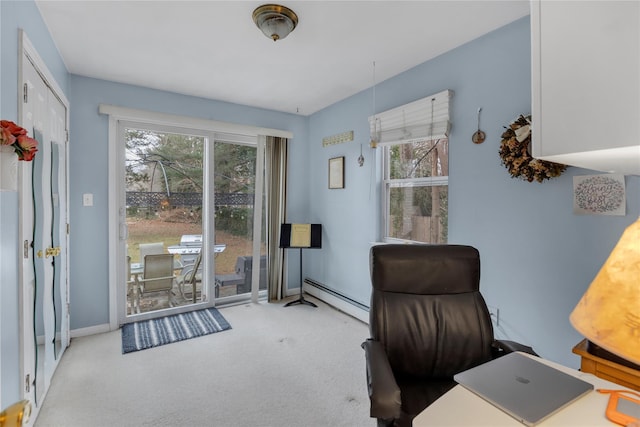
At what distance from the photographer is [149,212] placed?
3.39 metres

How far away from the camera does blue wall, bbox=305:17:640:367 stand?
6.17 feet

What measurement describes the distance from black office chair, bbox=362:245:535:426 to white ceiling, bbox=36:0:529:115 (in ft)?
5.03

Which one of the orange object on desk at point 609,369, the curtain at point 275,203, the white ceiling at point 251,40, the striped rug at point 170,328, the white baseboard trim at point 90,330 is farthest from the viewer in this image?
the curtain at point 275,203

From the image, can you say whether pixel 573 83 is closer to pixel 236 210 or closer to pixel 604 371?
pixel 604 371

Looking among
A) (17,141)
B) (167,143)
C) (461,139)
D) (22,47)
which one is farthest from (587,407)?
(167,143)

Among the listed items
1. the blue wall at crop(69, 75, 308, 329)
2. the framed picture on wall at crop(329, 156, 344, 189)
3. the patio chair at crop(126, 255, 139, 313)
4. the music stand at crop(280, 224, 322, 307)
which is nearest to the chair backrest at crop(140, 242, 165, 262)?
the patio chair at crop(126, 255, 139, 313)

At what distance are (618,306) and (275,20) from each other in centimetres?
219

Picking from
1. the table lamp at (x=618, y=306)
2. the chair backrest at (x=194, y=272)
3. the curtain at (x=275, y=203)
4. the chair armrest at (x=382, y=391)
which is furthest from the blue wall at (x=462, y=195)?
the table lamp at (x=618, y=306)

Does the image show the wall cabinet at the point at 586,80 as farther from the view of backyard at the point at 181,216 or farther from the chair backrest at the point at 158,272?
the chair backrest at the point at 158,272

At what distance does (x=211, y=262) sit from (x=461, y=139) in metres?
2.98

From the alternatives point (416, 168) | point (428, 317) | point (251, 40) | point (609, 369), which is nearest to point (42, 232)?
point (251, 40)

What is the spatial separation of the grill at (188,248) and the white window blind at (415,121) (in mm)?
2346

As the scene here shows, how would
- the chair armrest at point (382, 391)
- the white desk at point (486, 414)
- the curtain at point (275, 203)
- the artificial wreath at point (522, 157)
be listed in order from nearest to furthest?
the white desk at point (486, 414)
the chair armrest at point (382, 391)
the artificial wreath at point (522, 157)
the curtain at point (275, 203)

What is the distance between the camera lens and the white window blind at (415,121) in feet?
8.38
